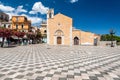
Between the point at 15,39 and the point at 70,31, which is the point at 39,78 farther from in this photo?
the point at 15,39

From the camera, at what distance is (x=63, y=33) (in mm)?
36594

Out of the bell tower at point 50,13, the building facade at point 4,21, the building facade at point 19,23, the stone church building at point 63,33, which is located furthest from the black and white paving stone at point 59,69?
the building facade at point 4,21

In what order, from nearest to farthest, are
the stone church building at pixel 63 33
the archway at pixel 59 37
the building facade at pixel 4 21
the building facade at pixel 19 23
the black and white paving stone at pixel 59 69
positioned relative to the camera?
1. the black and white paving stone at pixel 59 69
2. the stone church building at pixel 63 33
3. the archway at pixel 59 37
4. the building facade at pixel 4 21
5. the building facade at pixel 19 23

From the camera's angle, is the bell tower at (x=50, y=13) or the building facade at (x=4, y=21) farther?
the building facade at (x=4, y=21)

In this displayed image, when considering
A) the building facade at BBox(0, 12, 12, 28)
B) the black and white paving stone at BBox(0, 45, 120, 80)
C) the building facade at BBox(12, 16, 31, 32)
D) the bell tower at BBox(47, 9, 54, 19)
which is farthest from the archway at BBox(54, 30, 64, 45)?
the black and white paving stone at BBox(0, 45, 120, 80)

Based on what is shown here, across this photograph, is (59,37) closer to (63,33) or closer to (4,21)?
(63,33)

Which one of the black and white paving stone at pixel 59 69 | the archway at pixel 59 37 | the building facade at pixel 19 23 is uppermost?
the building facade at pixel 19 23

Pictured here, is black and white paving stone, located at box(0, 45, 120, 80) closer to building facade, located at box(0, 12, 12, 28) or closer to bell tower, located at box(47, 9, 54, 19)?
bell tower, located at box(47, 9, 54, 19)

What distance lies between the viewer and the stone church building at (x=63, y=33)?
119 ft

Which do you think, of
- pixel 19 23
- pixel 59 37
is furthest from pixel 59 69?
pixel 19 23

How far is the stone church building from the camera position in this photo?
1433 inches

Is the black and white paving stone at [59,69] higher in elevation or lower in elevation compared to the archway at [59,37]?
lower

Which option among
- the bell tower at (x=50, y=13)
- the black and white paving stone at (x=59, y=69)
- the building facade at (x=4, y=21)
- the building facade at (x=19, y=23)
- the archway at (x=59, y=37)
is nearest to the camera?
the black and white paving stone at (x=59, y=69)

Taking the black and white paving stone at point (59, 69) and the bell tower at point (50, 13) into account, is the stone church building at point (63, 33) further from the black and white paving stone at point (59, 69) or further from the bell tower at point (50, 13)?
the black and white paving stone at point (59, 69)
